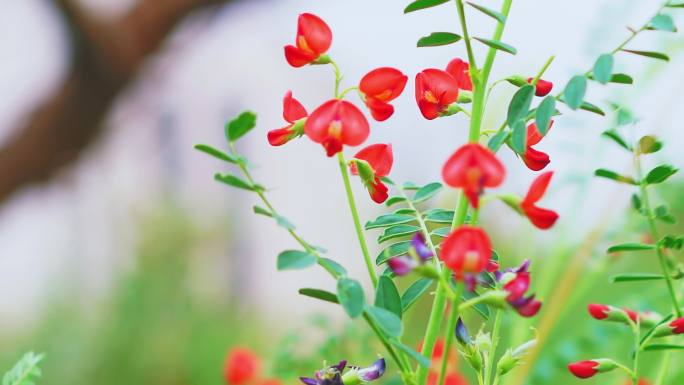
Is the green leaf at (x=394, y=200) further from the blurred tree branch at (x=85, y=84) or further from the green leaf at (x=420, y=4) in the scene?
the blurred tree branch at (x=85, y=84)

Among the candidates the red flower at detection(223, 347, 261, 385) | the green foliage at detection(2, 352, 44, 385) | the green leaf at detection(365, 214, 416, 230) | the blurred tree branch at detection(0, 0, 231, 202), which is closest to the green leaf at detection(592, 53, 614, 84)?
the green leaf at detection(365, 214, 416, 230)

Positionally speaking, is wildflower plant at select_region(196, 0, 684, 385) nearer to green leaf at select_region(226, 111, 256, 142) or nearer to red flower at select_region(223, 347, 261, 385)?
green leaf at select_region(226, 111, 256, 142)

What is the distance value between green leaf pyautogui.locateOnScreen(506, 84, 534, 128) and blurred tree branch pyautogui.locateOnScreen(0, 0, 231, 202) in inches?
104

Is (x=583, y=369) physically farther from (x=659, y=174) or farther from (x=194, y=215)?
(x=194, y=215)

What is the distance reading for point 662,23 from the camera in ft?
1.17

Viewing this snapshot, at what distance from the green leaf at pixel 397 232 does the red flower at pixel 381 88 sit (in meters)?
0.06

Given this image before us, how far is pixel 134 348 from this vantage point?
1802 mm

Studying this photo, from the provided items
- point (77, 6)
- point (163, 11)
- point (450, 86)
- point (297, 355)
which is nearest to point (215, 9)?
point (163, 11)

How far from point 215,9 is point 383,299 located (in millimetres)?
2823

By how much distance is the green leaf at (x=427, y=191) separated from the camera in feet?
1.33

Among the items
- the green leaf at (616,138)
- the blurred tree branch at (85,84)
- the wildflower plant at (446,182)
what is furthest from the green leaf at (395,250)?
the blurred tree branch at (85,84)

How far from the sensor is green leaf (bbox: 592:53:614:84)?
0.33 metres

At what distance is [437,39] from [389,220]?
3.3 inches

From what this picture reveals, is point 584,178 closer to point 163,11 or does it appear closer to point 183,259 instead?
point 183,259
